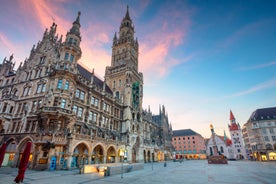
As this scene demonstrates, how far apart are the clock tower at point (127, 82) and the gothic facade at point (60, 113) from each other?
37cm

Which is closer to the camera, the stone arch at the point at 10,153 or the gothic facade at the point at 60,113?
the gothic facade at the point at 60,113

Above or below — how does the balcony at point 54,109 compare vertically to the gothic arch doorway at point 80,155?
above

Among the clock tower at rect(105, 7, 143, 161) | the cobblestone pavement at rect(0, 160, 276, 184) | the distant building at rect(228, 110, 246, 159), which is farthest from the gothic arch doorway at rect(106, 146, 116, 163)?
the distant building at rect(228, 110, 246, 159)

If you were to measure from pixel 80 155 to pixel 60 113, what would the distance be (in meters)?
10.7

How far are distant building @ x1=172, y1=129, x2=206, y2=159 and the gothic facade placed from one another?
73.5m

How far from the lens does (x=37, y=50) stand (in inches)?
1398

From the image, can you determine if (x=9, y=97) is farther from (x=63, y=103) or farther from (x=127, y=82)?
(x=127, y=82)

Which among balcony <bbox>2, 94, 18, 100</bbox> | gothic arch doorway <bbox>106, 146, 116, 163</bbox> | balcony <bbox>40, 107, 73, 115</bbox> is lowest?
gothic arch doorway <bbox>106, 146, 116, 163</bbox>

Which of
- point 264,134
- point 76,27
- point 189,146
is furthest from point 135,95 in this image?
point 189,146

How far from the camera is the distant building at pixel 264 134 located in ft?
210

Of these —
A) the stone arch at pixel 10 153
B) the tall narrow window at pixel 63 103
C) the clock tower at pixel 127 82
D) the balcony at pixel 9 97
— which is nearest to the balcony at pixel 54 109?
the tall narrow window at pixel 63 103

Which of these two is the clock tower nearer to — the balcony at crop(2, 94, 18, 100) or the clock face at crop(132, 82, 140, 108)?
the clock face at crop(132, 82, 140, 108)

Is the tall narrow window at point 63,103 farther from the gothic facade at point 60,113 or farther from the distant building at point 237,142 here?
the distant building at point 237,142

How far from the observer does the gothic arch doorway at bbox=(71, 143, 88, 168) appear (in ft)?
96.2
